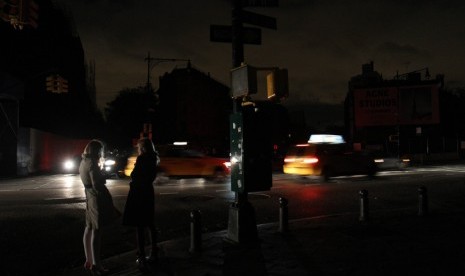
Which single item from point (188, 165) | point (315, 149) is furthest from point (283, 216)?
point (188, 165)

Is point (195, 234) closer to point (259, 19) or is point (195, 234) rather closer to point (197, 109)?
point (259, 19)

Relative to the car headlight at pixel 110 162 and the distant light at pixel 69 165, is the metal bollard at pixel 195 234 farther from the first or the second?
the distant light at pixel 69 165

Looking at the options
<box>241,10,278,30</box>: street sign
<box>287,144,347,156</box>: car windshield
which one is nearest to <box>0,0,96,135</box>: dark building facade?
<box>287,144,347,156</box>: car windshield

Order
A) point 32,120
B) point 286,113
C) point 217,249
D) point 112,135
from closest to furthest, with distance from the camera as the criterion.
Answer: point 217,249 → point 32,120 → point 112,135 → point 286,113

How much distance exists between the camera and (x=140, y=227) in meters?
7.27

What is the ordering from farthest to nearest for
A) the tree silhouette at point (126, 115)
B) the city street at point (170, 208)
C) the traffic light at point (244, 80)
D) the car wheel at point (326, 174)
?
1. the tree silhouette at point (126, 115)
2. the car wheel at point (326, 174)
3. the city street at point (170, 208)
4. the traffic light at point (244, 80)

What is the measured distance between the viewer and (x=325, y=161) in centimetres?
2142

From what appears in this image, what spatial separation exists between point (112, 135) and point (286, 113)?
3365cm

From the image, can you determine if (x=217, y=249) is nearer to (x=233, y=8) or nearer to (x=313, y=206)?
(x=233, y=8)

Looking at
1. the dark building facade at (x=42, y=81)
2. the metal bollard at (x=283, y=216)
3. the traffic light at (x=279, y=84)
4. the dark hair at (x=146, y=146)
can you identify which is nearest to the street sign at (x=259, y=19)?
the traffic light at (x=279, y=84)

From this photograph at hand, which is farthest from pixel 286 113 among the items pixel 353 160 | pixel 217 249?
pixel 217 249

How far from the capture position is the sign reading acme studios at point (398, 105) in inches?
2173

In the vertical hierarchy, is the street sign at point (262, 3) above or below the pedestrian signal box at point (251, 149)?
above

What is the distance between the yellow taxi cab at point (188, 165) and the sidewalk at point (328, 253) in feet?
38.9
